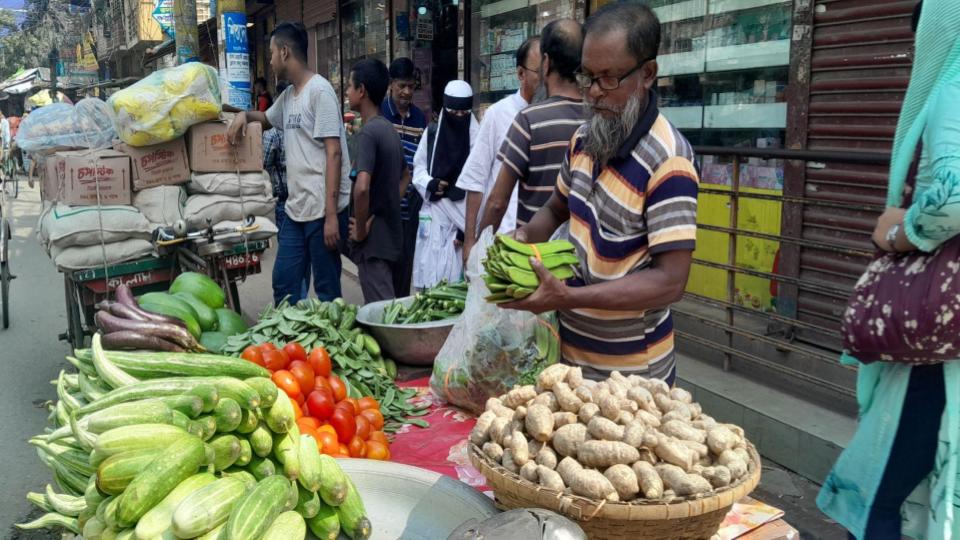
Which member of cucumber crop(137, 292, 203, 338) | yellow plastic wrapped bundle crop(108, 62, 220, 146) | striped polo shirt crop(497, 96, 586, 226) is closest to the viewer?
striped polo shirt crop(497, 96, 586, 226)

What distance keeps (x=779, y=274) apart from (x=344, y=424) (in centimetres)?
355

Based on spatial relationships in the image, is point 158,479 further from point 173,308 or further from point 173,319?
point 173,308

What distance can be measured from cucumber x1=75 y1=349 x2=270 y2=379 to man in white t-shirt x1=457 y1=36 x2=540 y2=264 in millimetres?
2200

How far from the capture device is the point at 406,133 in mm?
6445

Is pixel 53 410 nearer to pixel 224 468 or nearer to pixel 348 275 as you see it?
pixel 224 468

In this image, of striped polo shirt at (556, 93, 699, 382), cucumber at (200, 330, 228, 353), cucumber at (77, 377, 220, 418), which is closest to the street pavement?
cucumber at (200, 330, 228, 353)

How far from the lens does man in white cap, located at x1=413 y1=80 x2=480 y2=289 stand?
530 centimetres

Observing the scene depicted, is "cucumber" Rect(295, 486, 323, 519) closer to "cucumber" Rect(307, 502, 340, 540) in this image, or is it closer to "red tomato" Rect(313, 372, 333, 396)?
"cucumber" Rect(307, 502, 340, 540)

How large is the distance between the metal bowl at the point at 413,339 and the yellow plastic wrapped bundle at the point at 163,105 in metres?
2.39

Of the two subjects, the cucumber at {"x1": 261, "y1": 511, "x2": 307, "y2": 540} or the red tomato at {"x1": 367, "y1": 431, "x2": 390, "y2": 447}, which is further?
the red tomato at {"x1": 367, "y1": 431, "x2": 390, "y2": 447}

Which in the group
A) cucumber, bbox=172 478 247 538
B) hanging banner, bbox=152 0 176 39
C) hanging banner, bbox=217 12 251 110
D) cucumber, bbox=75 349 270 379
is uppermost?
hanging banner, bbox=152 0 176 39

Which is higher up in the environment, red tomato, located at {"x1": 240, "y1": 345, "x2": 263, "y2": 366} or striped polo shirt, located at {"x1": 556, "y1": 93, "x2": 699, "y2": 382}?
striped polo shirt, located at {"x1": 556, "y1": 93, "x2": 699, "y2": 382}

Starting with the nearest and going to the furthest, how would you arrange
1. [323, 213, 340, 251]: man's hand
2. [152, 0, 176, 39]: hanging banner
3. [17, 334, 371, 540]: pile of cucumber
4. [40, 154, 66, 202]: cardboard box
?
1. [17, 334, 371, 540]: pile of cucumber
2. [40, 154, 66, 202]: cardboard box
3. [323, 213, 340, 251]: man's hand
4. [152, 0, 176, 39]: hanging banner

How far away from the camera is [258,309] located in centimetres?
806
